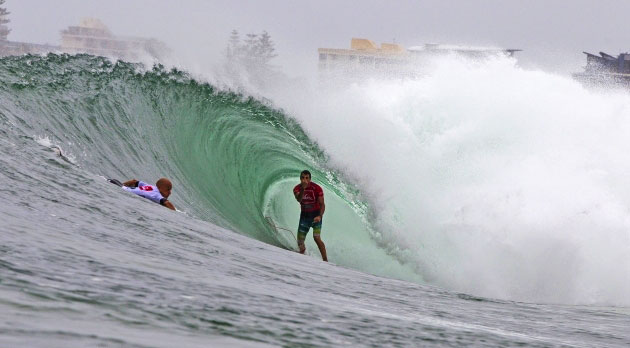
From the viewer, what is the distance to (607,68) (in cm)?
6419

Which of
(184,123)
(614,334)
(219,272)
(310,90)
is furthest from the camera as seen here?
(310,90)

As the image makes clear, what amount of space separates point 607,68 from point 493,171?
5124cm

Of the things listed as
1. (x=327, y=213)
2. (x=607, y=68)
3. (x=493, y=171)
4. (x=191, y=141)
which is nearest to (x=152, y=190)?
(x=191, y=141)

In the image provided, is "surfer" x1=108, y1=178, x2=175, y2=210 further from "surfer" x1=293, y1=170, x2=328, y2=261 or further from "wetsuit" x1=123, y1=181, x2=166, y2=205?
"surfer" x1=293, y1=170, x2=328, y2=261

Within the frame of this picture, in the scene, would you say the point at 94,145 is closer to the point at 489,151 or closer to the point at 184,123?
the point at 184,123

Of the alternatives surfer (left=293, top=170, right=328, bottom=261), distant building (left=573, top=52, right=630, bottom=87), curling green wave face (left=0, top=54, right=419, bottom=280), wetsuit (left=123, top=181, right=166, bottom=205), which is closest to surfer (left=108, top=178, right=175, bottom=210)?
wetsuit (left=123, top=181, right=166, bottom=205)

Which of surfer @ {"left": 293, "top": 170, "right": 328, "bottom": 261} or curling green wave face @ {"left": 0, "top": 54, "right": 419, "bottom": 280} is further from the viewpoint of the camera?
curling green wave face @ {"left": 0, "top": 54, "right": 419, "bottom": 280}

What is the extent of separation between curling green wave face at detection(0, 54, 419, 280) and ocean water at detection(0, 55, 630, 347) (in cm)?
4

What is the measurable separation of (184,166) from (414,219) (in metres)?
3.29

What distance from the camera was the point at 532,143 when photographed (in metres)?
16.8

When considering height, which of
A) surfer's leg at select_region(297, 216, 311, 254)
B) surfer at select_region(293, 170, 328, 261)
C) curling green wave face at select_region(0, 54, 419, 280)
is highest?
curling green wave face at select_region(0, 54, 419, 280)

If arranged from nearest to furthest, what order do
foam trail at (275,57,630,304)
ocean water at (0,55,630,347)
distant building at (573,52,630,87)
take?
ocean water at (0,55,630,347), foam trail at (275,57,630,304), distant building at (573,52,630,87)

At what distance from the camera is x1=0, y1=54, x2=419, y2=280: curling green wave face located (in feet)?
42.1

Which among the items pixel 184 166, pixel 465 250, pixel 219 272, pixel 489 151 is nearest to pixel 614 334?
pixel 219 272
